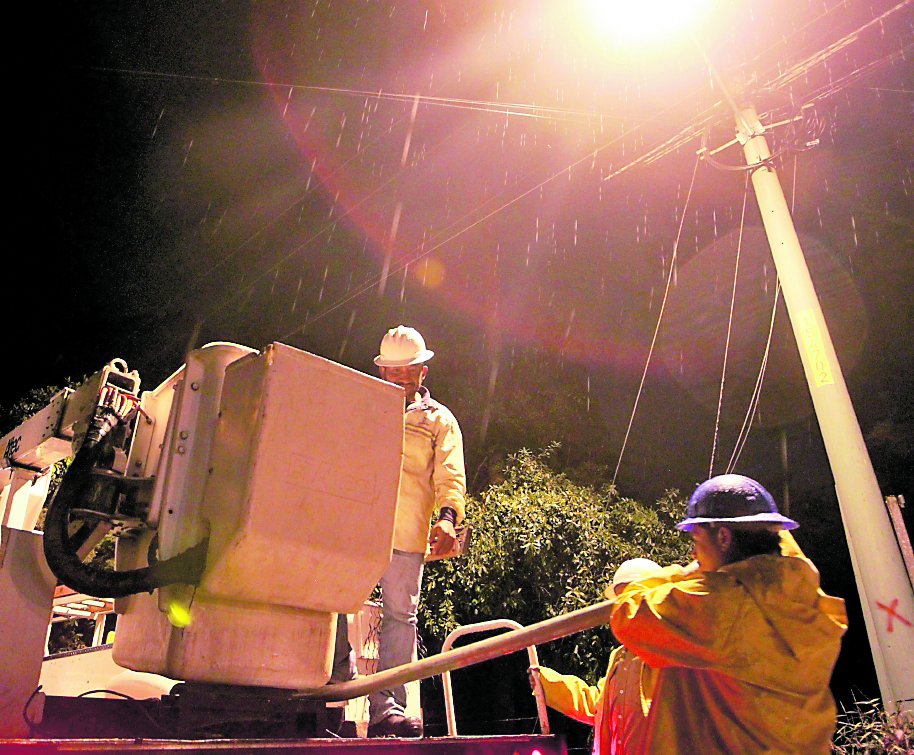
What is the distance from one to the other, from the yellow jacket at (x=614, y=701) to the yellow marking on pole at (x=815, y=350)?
7.00 m

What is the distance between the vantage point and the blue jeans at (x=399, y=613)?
10.3 feet

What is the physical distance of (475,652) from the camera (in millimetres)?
2309

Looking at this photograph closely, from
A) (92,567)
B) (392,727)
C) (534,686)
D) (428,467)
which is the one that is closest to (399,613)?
(392,727)

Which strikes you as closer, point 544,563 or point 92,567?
point 92,567

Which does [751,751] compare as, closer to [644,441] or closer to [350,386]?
[350,386]

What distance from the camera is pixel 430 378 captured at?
58.1 feet

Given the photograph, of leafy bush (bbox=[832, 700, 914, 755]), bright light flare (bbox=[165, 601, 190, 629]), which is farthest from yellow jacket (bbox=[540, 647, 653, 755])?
leafy bush (bbox=[832, 700, 914, 755])

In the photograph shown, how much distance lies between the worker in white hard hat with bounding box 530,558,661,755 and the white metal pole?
6116 millimetres

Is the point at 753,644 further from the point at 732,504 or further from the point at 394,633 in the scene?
the point at 394,633

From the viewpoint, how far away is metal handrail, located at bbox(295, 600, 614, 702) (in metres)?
2.30

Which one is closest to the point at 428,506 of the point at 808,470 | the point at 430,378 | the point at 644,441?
the point at 430,378

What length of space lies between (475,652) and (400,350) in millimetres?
1800

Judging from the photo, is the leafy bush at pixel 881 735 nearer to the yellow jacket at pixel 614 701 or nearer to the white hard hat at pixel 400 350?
the yellow jacket at pixel 614 701

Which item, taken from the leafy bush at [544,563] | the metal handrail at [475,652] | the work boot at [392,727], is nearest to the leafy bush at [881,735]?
the leafy bush at [544,563]
